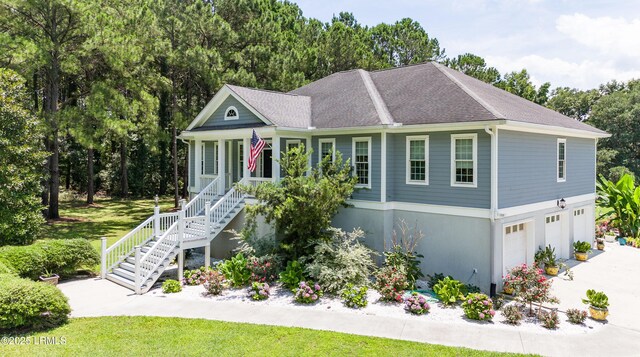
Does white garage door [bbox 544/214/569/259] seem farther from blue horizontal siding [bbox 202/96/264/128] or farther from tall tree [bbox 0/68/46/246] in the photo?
tall tree [bbox 0/68/46/246]

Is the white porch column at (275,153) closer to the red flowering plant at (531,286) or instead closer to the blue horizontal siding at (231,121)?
the blue horizontal siding at (231,121)

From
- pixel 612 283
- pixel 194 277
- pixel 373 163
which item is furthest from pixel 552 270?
pixel 194 277

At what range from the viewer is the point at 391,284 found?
39.4ft

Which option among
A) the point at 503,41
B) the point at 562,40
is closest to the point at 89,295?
the point at 503,41

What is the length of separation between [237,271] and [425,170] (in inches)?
277

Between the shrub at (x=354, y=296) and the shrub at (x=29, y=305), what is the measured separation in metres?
7.00

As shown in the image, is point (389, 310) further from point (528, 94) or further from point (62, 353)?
point (528, 94)

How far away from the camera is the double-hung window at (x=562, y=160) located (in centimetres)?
1673

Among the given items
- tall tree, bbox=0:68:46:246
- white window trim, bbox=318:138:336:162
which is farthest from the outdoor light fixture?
tall tree, bbox=0:68:46:246

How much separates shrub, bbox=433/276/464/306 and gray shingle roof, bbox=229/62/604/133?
489cm

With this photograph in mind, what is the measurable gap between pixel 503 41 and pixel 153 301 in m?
18.9

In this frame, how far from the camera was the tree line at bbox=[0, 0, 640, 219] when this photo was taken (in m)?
Answer: 22.2

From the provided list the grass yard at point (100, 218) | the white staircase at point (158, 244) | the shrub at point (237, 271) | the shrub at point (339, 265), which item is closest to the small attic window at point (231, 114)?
the white staircase at point (158, 244)

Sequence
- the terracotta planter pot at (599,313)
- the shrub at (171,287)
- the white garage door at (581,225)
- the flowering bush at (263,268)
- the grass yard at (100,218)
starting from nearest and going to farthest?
the terracotta planter pot at (599,313), the shrub at (171,287), the flowering bush at (263,268), the white garage door at (581,225), the grass yard at (100,218)
